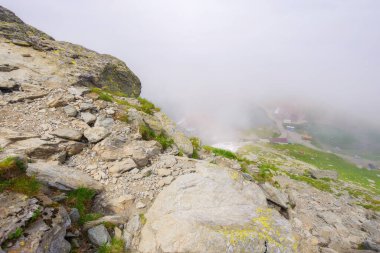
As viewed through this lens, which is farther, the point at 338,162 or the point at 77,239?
the point at 338,162

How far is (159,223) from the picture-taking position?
8242 millimetres

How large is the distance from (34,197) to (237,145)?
138886mm

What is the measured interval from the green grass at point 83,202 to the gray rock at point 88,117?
19.4 ft

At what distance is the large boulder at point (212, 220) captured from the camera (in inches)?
288

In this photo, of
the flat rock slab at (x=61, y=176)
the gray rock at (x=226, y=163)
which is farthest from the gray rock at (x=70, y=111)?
the gray rock at (x=226, y=163)

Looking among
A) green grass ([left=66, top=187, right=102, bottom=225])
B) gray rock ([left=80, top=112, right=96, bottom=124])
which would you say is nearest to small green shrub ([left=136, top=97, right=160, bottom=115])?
gray rock ([left=80, top=112, right=96, bottom=124])

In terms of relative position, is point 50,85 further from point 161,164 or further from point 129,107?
point 161,164

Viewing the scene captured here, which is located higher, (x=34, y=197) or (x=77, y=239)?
(x=34, y=197)

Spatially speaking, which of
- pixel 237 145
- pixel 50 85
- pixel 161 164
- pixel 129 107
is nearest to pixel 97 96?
pixel 129 107

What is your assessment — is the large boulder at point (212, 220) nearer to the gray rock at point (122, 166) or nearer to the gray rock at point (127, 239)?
the gray rock at point (127, 239)

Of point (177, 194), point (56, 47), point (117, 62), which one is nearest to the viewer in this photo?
point (177, 194)

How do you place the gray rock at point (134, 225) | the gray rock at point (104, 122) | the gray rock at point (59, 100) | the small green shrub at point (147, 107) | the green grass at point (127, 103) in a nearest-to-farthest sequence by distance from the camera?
the gray rock at point (134, 225)
the gray rock at point (104, 122)
the gray rock at point (59, 100)
the green grass at point (127, 103)
the small green shrub at point (147, 107)

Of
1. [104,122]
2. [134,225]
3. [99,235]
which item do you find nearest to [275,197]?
[134,225]

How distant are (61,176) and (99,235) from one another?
11.6 ft
